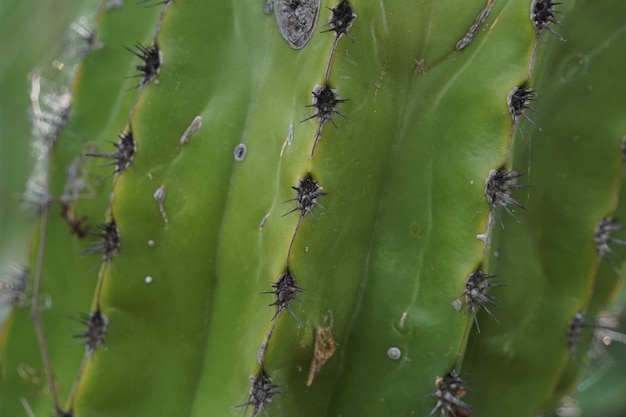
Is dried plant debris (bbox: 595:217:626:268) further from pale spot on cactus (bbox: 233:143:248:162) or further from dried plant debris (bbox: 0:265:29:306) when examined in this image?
dried plant debris (bbox: 0:265:29:306)

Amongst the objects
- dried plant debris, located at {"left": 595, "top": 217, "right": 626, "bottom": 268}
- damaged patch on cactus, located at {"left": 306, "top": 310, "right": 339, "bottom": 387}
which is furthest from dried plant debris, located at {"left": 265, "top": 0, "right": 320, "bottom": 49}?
dried plant debris, located at {"left": 595, "top": 217, "right": 626, "bottom": 268}

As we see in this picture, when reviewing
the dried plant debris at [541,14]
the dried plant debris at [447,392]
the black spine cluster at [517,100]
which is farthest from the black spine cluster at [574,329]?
the dried plant debris at [541,14]

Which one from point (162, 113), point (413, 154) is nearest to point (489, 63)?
point (413, 154)

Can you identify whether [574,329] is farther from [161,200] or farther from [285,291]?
[161,200]

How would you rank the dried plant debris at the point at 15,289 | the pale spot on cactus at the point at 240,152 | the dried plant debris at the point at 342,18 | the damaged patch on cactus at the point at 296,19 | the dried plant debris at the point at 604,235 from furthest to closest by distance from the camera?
the dried plant debris at the point at 15,289, the dried plant debris at the point at 604,235, the pale spot on cactus at the point at 240,152, the damaged patch on cactus at the point at 296,19, the dried plant debris at the point at 342,18

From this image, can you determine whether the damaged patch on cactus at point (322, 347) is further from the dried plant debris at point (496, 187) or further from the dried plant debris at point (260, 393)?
the dried plant debris at point (496, 187)


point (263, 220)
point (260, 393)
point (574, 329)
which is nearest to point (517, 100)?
point (263, 220)
